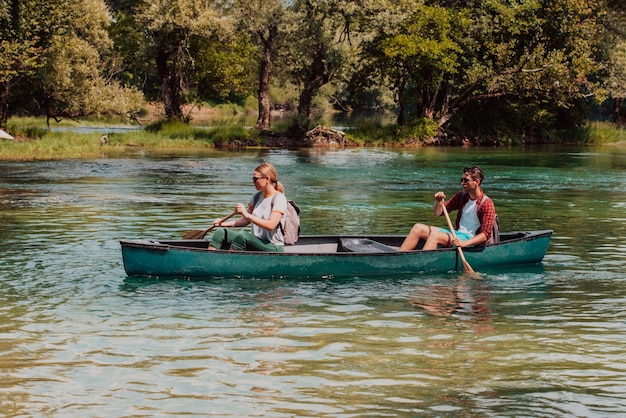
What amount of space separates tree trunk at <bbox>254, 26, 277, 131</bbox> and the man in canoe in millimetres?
36597

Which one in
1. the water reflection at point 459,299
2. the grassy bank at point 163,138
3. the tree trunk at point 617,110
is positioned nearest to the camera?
the water reflection at point 459,299

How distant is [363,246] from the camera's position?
15250mm

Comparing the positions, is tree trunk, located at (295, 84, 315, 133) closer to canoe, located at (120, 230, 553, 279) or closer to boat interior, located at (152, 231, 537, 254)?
boat interior, located at (152, 231, 537, 254)

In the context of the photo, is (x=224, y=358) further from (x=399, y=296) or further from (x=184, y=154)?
(x=184, y=154)

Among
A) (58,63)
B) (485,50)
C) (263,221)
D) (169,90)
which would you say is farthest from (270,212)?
(485,50)

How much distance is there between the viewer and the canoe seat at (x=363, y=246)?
15.2 metres

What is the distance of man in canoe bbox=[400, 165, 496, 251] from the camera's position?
14.6 meters

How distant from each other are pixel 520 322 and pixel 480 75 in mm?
41633

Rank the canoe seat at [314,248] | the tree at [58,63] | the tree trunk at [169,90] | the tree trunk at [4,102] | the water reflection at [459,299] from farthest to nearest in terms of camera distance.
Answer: the tree trunk at [169,90]
the tree trunk at [4,102]
the tree at [58,63]
the canoe seat at [314,248]
the water reflection at [459,299]

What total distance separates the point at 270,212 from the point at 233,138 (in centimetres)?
3670

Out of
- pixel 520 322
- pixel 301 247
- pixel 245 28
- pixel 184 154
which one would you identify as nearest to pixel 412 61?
pixel 245 28

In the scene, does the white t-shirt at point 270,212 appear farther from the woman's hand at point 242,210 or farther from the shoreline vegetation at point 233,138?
the shoreline vegetation at point 233,138

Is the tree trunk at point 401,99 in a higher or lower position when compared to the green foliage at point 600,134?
higher

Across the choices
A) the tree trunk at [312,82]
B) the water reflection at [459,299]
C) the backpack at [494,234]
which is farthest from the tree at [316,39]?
the water reflection at [459,299]
